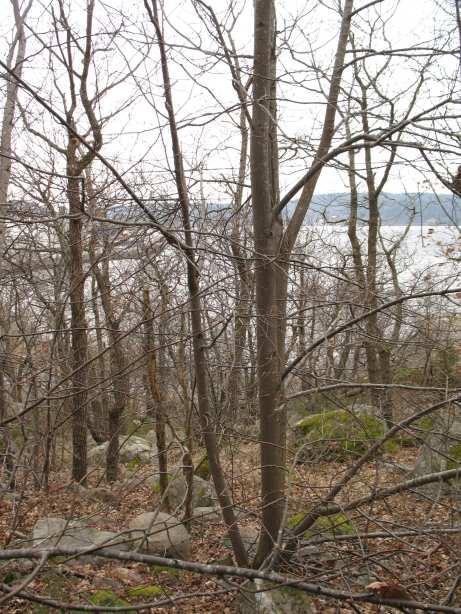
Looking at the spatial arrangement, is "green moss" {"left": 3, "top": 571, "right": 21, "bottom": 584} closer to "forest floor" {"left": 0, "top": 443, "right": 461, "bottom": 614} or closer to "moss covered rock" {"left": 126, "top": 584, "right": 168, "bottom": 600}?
"forest floor" {"left": 0, "top": 443, "right": 461, "bottom": 614}

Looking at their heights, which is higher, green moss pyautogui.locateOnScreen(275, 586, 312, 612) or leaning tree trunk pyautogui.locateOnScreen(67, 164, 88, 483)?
leaning tree trunk pyautogui.locateOnScreen(67, 164, 88, 483)

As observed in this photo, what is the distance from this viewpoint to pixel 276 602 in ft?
16.1

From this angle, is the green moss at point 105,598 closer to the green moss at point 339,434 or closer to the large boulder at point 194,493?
the green moss at point 339,434

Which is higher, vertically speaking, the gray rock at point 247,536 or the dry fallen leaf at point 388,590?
the dry fallen leaf at point 388,590

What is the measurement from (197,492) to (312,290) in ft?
15.2

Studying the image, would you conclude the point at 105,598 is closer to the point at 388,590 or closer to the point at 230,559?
the point at 230,559

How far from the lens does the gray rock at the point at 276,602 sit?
4.80 metres

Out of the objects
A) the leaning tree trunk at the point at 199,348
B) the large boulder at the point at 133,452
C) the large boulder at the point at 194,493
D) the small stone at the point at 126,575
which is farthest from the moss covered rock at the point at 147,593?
the large boulder at the point at 133,452

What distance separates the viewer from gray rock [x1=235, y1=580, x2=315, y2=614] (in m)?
4.80

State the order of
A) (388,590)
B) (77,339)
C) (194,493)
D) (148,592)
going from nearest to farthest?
(388,590) < (148,592) < (194,493) < (77,339)

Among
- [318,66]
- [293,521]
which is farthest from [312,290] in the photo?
[293,521]

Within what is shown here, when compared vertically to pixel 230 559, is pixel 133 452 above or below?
below

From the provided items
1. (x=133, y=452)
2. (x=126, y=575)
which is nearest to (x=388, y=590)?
(x=126, y=575)

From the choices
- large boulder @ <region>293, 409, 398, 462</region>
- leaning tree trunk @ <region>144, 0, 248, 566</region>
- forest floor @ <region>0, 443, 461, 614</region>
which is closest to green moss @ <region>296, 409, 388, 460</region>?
large boulder @ <region>293, 409, 398, 462</region>
